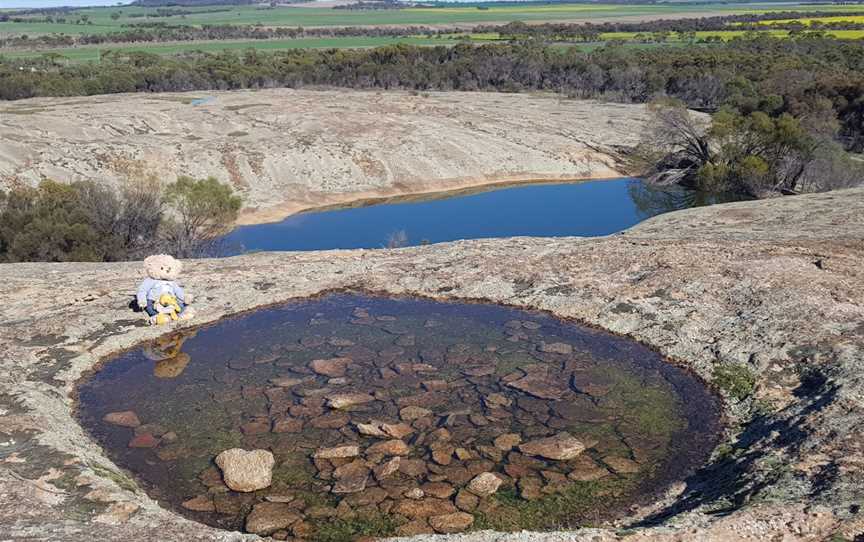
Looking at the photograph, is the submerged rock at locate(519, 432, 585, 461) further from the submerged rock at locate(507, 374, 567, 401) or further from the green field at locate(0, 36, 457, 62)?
the green field at locate(0, 36, 457, 62)

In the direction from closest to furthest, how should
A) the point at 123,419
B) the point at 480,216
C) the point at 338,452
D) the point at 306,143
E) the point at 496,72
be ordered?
the point at 338,452
the point at 123,419
the point at 480,216
the point at 306,143
the point at 496,72

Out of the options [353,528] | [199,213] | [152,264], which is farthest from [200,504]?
[199,213]

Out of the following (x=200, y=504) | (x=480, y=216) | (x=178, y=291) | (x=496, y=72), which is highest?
(x=178, y=291)

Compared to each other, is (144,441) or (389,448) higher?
(389,448)

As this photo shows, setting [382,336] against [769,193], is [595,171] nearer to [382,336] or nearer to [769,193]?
[769,193]

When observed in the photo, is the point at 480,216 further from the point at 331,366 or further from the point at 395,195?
the point at 331,366

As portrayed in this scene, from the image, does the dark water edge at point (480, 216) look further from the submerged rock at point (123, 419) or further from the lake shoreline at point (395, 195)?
the submerged rock at point (123, 419)

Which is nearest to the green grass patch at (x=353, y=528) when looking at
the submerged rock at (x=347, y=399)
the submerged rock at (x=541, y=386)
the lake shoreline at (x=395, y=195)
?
the submerged rock at (x=347, y=399)
